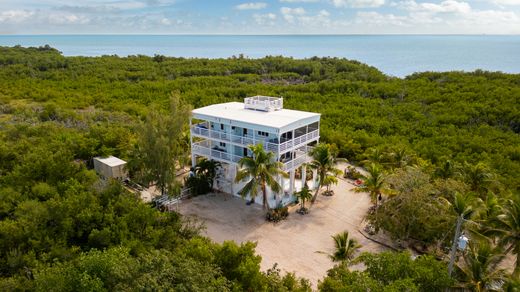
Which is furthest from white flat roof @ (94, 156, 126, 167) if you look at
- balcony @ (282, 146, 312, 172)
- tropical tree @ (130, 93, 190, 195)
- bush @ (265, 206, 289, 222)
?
balcony @ (282, 146, 312, 172)

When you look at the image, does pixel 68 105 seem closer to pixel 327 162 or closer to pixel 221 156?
pixel 221 156

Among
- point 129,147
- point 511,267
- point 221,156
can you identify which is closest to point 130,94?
point 129,147

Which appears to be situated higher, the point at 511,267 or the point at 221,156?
the point at 221,156

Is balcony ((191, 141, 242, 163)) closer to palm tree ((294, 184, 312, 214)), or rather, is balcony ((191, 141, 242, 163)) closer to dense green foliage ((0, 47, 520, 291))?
dense green foliage ((0, 47, 520, 291))

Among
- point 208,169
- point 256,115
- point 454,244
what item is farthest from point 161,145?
point 454,244

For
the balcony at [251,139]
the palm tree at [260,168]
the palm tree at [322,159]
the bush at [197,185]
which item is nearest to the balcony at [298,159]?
the balcony at [251,139]

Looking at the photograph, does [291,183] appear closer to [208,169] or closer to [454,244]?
[208,169]
